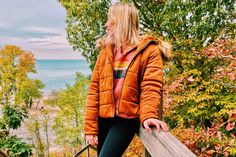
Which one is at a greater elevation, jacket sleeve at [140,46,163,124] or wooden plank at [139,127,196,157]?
jacket sleeve at [140,46,163,124]

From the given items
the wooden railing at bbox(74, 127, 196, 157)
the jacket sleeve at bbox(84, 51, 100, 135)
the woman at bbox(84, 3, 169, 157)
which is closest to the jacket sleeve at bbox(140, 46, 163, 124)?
the woman at bbox(84, 3, 169, 157)

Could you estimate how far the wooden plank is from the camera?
45.0 inches

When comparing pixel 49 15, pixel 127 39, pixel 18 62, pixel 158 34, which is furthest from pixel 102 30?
pixel 49 15

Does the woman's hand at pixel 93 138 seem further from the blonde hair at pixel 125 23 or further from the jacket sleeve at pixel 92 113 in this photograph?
the blonde hair at pixel 125 23

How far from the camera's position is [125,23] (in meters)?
1.92

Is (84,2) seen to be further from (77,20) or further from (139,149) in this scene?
(139,149)

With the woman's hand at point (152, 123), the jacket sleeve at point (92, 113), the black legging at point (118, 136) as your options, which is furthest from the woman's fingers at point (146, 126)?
the jacket sleeve at point (92, 113)

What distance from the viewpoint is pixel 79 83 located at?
2683 cm

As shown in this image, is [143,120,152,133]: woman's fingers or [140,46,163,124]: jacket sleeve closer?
[143,120,152,133]: woman's fingers

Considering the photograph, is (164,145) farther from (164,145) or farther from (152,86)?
(152,86)

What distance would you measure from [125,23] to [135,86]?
0.36m

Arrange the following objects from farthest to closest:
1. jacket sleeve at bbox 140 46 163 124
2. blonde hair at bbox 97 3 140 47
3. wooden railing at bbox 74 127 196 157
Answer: blonde hair at bbox 97 3 140 47 < jacket sleeve at bbox 140 46 163 124 < wooden railing at bbox 74 127 196 157

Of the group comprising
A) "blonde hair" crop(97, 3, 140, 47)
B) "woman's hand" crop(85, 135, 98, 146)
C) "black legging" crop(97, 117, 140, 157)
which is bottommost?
"woman's hand" crop(85, 135, 98, 146)

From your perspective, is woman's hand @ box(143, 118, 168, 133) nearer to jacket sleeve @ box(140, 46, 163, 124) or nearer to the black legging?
jacket sleeve @ box(140, 46, 163, 124)
